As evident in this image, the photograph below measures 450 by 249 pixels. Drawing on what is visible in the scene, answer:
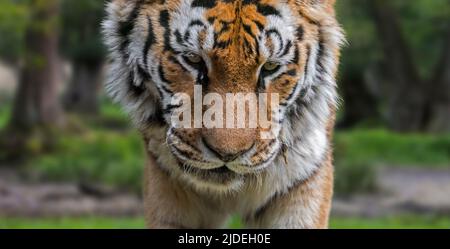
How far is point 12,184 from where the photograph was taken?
16.4m

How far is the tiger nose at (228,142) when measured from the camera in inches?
153

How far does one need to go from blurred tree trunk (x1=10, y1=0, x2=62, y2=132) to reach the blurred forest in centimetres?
2

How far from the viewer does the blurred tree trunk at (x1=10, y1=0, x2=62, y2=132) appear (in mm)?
19344

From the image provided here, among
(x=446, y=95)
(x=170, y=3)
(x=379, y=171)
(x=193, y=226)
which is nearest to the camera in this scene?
(x=170, y=3)

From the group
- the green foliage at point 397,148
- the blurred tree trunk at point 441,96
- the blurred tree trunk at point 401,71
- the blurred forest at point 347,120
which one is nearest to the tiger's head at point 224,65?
the blurred forest at point 347,120

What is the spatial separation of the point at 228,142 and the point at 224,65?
0.35 m

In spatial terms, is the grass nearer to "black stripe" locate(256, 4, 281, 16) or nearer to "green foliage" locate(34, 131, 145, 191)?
"green foliage" locate(34, 131, 145, 191)

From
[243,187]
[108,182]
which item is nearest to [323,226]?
[243,187]

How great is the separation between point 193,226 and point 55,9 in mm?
14782

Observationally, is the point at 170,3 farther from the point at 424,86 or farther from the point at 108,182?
the point at 424,86

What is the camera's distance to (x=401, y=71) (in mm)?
25109

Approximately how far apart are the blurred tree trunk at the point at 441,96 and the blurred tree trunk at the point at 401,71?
1.21 ft

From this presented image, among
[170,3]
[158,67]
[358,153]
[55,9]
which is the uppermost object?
[170,3]

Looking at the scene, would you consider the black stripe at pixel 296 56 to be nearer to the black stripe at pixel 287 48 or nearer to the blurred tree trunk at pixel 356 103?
the black stripe at pixel 287 48
